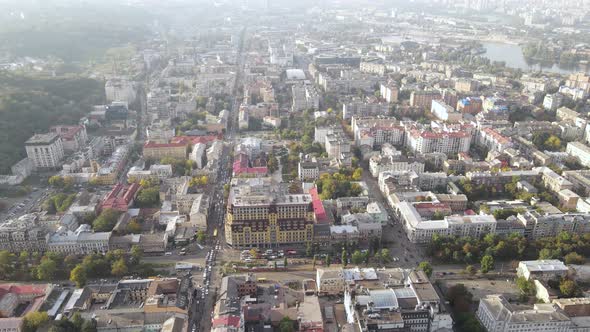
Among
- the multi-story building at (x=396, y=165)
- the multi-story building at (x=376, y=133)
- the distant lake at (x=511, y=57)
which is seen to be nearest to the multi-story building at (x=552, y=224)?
the multi-story building at (x=396, y=165)

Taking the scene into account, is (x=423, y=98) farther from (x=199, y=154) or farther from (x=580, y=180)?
(x=199, y=154)

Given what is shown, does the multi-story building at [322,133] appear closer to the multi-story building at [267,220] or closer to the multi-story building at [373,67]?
the multi-story building at [267,220]

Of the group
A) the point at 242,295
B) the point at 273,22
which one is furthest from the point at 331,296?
the point at 273,22

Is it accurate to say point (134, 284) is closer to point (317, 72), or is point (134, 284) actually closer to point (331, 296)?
point (331, 296)

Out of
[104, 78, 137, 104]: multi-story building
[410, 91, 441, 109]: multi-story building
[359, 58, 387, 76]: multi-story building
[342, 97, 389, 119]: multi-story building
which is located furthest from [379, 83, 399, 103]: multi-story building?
[104, 78, 137, 104]: multi-story building

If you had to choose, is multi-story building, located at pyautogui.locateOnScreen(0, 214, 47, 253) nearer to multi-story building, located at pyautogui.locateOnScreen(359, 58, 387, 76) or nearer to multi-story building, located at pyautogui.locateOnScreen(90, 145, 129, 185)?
multi-story building, located at pyautogui.locateOnScreen(90, 145, 129, 185)

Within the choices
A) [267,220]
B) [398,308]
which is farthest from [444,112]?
[398,308]

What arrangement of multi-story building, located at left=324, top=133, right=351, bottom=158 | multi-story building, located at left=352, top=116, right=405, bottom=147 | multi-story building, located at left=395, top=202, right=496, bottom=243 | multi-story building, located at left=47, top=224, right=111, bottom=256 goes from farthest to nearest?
multi-story building, located at left=352, top=116, right=405, bottom=147 → multi-story building, located at left=324, top=133, right=351, bottom=158 → multi-story building, located at left=395, top=202, right=496, bottom=243 → multi-story building, located at left=47, top=224, right=111, bottom=256
